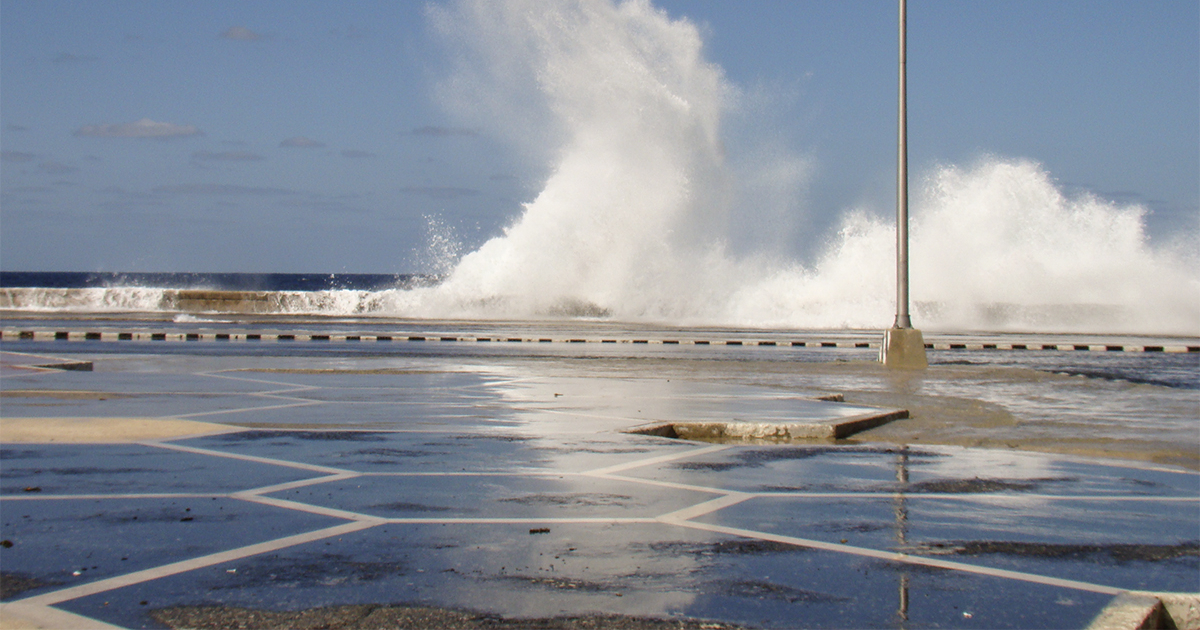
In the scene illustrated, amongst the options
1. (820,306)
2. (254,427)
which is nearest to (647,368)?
(254,427)

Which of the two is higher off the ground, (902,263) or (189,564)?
(902,263)

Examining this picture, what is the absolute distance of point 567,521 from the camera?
612cm

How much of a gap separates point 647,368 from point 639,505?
1244cm

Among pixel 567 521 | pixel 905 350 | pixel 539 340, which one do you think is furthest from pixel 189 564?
pixel 539 340

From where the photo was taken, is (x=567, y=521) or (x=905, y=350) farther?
(x=905, y=350)

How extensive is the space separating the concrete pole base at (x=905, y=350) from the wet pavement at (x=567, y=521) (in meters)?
7.59

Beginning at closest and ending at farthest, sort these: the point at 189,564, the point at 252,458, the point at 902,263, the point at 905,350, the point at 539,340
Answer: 1. the point at 189,564
2. the point at 252,458
3. the point at 902,263
4. the point at 905,350
5. the point at 539,340

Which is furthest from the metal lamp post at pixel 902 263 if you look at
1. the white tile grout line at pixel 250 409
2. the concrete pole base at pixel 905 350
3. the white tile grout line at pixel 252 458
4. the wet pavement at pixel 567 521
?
the white tile grout line at pixel 252 458

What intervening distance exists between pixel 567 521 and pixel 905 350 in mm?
14398

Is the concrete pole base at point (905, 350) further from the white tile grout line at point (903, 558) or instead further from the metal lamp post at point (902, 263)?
the white tile grout line at point (903, 558)

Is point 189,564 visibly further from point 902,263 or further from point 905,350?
point 905,350

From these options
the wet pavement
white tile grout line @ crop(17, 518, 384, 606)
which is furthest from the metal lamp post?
white tile grout line @ crop(17, 518, 384, 606)

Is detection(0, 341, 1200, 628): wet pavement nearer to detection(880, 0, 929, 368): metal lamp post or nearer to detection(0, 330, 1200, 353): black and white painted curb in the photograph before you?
detection(880, 0, 929, 368): metal lamp post

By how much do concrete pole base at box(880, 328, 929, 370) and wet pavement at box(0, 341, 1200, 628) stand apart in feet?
24.9
